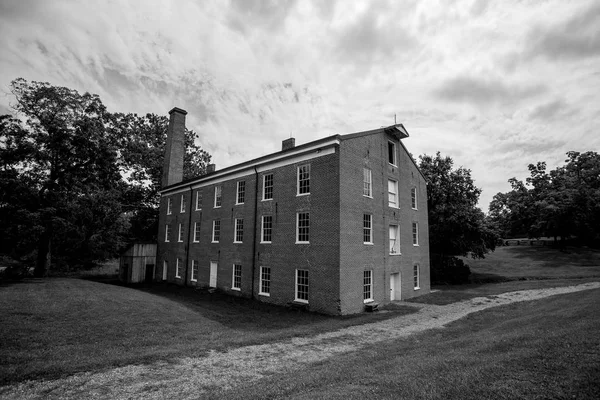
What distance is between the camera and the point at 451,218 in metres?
31.8

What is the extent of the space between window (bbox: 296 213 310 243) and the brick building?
6cm

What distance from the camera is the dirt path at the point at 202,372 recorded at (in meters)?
7.32

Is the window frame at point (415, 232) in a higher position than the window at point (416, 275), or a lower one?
A: higher

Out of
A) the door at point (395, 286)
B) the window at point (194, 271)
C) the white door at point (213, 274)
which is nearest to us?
the door at point (395, 286)

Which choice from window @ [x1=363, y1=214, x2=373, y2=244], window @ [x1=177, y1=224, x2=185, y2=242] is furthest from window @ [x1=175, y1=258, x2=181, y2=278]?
window @ [x1=363, y1=214, x2=373, y2=244]

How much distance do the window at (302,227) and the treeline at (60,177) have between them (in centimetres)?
1881

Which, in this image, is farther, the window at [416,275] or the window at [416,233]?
the window at [416,233]

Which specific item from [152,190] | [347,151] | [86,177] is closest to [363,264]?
[347,151]

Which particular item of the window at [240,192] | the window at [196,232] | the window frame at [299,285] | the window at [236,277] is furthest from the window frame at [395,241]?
the window at [196,232]

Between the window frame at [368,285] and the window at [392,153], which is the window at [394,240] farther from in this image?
the window at [392,153]

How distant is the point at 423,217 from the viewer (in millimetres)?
26844

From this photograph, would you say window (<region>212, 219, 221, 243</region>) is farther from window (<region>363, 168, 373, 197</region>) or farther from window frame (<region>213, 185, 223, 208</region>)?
window (<region>363, 168, 373, 197</region>)

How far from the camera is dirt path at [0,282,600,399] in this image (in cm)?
732

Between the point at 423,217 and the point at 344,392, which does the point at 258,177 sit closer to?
the point at 423,217
